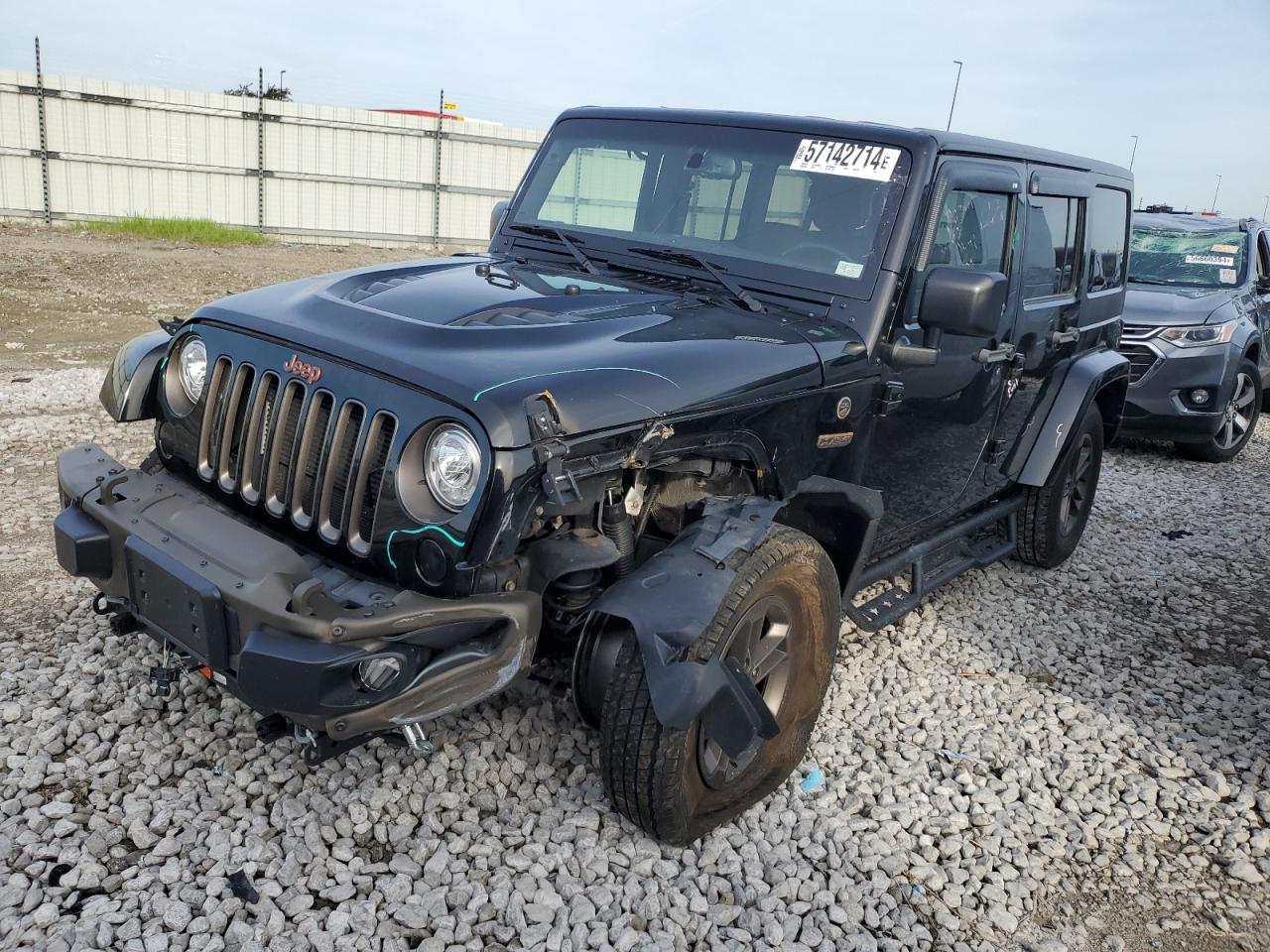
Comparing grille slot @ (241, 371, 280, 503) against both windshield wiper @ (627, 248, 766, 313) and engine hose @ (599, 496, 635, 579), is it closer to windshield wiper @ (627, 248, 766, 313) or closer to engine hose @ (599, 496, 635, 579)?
engine hose @ (599, 496, 635, 579)

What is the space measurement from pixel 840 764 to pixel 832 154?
2.16 metres

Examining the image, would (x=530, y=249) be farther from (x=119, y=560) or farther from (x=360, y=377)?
(x=119, y=560)

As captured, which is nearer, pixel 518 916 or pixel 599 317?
pixel 518 916

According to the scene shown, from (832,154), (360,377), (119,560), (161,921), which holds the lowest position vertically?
(161,921)

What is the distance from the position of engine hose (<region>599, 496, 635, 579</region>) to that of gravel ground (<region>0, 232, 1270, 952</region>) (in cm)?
63

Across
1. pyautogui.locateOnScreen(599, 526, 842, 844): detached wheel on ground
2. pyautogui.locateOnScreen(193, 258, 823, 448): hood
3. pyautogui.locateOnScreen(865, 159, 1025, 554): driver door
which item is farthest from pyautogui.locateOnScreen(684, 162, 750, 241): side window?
pyautogui.locateOnScreen(599, 526, 842, 844): detached wheel on ground

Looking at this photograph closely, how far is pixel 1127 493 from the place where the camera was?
7.48 metres

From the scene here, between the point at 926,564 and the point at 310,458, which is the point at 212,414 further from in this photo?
the point at 926,564

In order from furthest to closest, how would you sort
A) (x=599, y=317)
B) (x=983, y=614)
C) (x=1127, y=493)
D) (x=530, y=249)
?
(x=1127, y=493) < (x=983, y=614) < (x=530, y=249) < (x=599, y=317)

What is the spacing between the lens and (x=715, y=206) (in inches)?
153

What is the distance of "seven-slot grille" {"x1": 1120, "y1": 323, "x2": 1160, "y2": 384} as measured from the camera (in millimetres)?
8180

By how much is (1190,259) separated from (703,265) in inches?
280

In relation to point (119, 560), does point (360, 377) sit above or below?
above

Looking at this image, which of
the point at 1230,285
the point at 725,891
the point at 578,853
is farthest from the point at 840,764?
the point at 1230,285
